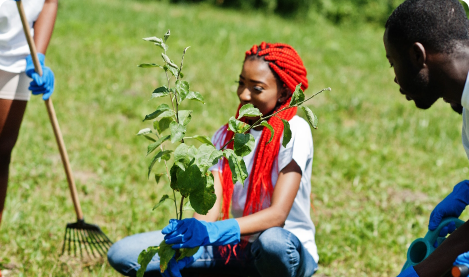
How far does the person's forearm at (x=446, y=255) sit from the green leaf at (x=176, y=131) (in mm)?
894

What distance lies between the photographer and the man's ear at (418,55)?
152 centimetres

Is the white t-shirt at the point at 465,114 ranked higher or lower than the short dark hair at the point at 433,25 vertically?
lower

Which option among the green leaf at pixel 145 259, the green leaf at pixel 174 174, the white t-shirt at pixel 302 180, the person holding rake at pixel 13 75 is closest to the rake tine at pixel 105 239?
the person holding rake at pixel 13 75

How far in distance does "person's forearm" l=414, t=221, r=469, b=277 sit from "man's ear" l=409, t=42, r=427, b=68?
54 cm

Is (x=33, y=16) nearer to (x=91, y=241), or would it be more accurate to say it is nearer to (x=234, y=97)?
(x=91, y=241)

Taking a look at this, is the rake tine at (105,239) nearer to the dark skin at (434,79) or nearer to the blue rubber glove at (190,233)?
the blue rubber glove at (190,233)

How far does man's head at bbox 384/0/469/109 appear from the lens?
1510 mm

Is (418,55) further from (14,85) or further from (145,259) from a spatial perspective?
(14,85)

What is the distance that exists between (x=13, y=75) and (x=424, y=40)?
5.63ft

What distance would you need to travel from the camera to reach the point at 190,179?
1550mm

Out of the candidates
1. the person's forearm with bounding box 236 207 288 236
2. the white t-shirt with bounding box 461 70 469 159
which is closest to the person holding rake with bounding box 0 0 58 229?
the person's forearm with bounding box 236 207 288 236

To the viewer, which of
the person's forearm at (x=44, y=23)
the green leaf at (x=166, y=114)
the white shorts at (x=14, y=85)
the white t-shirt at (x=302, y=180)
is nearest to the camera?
the green leaf at (x=166, y=114)

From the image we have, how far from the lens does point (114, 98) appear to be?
4789 mm

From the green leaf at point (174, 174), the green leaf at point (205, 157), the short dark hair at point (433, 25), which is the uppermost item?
the short dark hair at point (433, 25)
